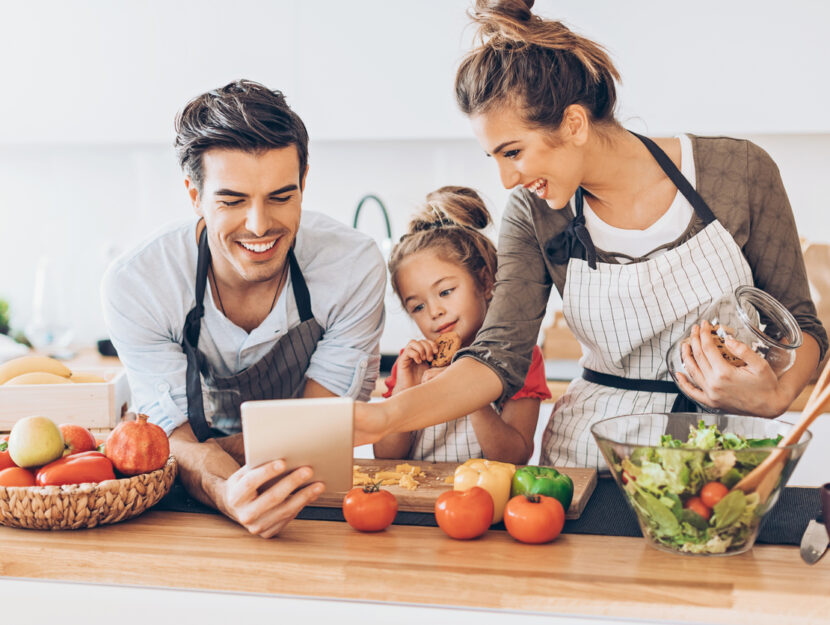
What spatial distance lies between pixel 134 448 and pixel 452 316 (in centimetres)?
86

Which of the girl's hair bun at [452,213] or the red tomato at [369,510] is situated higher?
the girl's hair bun at [452,213]

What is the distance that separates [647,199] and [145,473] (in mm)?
1064

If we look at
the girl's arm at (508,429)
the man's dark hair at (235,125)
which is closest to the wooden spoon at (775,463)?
the girl's arm at (508,429)

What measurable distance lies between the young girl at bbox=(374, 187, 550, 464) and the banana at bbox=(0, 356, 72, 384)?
0.78 meters

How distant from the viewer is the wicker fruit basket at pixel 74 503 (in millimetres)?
1320

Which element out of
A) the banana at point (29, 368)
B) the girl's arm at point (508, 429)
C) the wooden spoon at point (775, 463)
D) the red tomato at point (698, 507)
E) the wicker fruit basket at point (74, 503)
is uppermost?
the wooden spoon at point (775, 463)

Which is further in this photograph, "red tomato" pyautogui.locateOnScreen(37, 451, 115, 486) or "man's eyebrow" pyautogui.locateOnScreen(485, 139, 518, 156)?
"man's eyebrow" pyautogui.locateOnScreen(485, 139, 518, 156)

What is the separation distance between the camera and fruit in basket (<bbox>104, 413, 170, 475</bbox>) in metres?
1.38

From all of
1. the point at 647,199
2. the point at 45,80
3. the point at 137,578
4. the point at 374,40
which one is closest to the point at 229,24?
the point at 374,40

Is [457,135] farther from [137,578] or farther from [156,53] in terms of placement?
[137,578]

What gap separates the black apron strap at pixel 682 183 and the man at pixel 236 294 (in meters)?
0.62

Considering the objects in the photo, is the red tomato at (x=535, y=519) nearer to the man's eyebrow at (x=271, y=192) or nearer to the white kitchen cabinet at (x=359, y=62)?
the man's eyebrow at (x=271, y=192)

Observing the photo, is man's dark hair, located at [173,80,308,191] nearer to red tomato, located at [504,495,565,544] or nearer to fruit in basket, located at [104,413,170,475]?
fruit in basket, located at [104,413,170,475]

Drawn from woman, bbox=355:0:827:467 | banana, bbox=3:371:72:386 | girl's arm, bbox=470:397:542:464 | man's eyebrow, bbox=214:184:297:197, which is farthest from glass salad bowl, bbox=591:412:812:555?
banana, bbox=3:371:72:386
